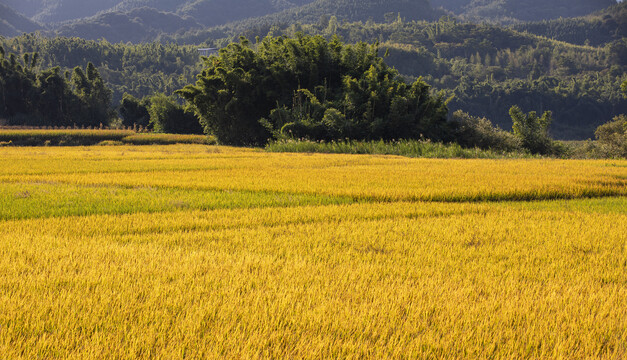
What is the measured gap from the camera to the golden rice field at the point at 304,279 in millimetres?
2764

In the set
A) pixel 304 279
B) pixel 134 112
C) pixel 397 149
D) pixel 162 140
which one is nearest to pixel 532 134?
pixel 397 149

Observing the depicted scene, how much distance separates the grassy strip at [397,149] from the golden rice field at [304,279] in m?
14.0

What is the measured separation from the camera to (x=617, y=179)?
11750 millimetres

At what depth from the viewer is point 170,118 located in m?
45.7

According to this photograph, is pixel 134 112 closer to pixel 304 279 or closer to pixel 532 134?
pixel 532 134

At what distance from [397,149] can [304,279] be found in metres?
20.5

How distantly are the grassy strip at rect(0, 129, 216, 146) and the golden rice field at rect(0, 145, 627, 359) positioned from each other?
26.6 m

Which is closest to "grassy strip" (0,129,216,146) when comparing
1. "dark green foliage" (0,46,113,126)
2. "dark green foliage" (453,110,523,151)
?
"dark green foliage" (0,46,113,126)

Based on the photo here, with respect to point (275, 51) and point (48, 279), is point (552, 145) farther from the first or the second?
point (48, 279)

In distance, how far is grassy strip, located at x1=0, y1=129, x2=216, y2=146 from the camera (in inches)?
1270

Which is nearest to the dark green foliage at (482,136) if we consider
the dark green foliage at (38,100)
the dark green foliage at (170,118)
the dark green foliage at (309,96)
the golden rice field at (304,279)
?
the dark green foliage at (309,96)

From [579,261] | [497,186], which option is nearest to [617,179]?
[497,186]

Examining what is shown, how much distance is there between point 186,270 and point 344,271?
4.14ft

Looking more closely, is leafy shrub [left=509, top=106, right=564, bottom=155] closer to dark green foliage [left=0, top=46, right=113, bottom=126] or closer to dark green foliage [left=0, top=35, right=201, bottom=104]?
dark green foliage [left=0, top=46, right=113, bottom=126]
